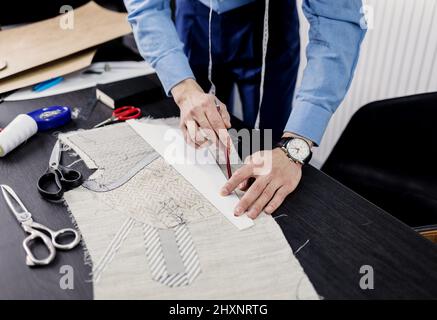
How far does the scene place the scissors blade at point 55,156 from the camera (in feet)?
3.28

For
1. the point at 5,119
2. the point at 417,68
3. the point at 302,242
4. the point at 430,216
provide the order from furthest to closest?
1. the point at 417,68
2. the point at 430,216
3. the point at 5,119
4. the point at 302,242

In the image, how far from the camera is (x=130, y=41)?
169 centimetres

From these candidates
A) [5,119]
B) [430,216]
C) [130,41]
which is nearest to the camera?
[5,119]

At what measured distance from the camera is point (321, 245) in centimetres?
84

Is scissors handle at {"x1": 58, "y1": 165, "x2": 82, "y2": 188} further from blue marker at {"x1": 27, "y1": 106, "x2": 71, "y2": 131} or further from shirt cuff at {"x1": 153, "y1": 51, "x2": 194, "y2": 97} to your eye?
shirt cuff at {"x1": 153, "y1": 51, "x2": 194, "y2": 97}

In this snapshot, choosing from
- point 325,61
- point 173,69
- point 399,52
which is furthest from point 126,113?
point 399,52

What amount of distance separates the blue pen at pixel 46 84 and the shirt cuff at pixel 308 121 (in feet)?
2.36

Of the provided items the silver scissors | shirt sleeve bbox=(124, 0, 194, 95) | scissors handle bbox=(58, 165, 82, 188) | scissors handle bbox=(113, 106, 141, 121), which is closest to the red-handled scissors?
scissors handle bbox=(113, 106, 141, 121)

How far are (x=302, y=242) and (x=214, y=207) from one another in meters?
0.19

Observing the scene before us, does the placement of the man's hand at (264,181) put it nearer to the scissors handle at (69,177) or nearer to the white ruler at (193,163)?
the white ruler at (193,163)

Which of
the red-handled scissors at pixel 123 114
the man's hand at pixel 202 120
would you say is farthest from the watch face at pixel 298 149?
the red-handled scissors at pixel 123 114

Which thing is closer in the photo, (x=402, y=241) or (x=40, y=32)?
(x=402, y=241)

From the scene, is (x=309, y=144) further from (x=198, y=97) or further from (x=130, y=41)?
(x=130, y=41)

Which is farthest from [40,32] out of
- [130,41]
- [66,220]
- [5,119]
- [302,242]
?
[302,242]
